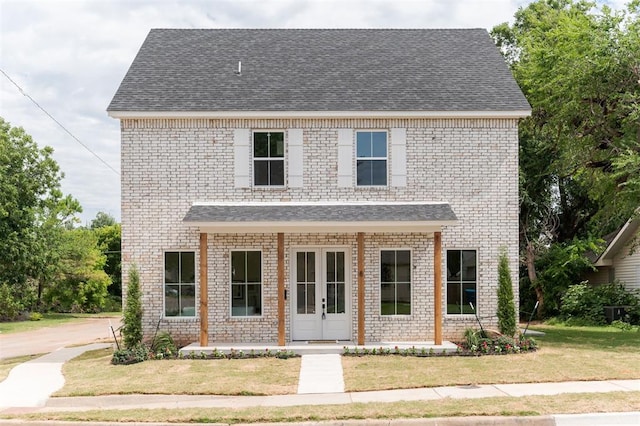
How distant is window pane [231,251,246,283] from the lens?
18.0m

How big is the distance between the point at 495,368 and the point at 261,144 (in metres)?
8.05

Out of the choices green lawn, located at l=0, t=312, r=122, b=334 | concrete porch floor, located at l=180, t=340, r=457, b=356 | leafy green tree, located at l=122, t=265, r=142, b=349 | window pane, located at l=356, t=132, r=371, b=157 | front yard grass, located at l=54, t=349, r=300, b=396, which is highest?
window pane, located at l=356, t=132, r=371, b=157

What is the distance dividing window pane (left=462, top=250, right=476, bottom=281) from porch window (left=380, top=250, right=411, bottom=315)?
4.60 ft

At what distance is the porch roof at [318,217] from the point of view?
16.5 meters

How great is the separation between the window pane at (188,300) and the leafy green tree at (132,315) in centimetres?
121

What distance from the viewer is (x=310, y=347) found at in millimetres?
16484

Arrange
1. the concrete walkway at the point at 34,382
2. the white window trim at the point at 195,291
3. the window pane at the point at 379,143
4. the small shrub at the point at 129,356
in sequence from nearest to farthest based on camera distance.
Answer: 1. the concrete walkway at the point at 34,382
2. the small shrub at the point at 129,356
3. the white window trim at the point at 195,291
4. the window pane at the point at 379,143

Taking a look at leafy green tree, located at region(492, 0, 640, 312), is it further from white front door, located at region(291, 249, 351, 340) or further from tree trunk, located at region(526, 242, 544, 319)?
white front door, located at region(291, 249, 351, 340)

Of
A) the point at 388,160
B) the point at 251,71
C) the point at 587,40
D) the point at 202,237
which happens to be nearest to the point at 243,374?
the point at 202,237

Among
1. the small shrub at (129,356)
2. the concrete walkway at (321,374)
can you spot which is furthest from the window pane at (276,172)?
the small shrub at (129,356)

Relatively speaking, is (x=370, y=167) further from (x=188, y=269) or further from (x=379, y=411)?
(x=379, y=411)

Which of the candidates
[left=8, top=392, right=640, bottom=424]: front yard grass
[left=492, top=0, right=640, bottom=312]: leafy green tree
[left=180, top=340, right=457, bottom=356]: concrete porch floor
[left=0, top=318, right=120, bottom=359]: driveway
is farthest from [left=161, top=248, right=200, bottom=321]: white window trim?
[left=492, top=0, right=640, bottom=312]: leafy green tree

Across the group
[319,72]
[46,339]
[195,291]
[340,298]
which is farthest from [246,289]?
[46,339]

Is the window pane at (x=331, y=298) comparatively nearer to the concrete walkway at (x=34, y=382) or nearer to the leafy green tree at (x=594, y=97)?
the concrete walkway at (x=34, y=382)
